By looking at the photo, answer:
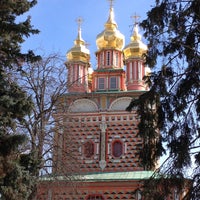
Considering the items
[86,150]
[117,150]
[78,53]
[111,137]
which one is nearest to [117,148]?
[117,150]

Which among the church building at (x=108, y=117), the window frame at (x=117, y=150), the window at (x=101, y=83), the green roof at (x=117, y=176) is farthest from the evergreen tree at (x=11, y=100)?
the window at (x=101, y=83)

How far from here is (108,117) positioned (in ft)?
78.2

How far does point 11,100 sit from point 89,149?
1441 centimetres

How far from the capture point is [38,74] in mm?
13461

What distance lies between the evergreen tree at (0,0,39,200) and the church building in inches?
352

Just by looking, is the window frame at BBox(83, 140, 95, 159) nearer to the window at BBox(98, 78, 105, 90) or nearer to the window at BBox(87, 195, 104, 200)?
the window at BBox(87, 195, 104, 200)

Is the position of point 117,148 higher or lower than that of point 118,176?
higher

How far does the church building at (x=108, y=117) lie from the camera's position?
21422mm

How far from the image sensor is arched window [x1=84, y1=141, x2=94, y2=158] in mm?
23406

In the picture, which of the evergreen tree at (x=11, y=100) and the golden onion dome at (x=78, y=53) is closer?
the evergreen tree at (x=11, y=100)

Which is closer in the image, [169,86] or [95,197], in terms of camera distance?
[169,86]

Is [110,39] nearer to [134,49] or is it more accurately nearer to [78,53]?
[134,49]

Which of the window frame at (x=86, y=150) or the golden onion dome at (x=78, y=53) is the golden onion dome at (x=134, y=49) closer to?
the golden onion dome at (x=78, y=53)

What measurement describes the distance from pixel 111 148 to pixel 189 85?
48.6 feet
